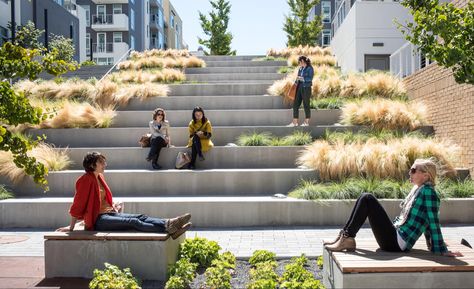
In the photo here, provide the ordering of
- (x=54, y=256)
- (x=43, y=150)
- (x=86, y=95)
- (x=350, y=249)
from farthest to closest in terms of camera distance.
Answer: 1. (x=86, y=95)
2. (x=43, y=150)
3. (x=54, y=256)
4. (x=350, y=249)

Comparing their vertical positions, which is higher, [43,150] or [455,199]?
[43,150]

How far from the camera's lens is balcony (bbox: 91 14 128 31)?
148 ft

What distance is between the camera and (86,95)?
45.8ft

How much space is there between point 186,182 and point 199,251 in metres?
3.66

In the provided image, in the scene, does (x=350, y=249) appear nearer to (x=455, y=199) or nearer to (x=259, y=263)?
(x=259, y=263)

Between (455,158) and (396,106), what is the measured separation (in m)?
2.42

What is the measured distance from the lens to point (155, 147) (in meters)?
10.0

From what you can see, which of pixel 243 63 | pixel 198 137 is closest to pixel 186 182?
pixel 198 137

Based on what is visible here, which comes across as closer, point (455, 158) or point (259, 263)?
point (259, 263)

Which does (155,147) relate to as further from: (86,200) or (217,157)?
(86,200)

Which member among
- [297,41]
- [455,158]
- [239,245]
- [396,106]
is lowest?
[239,245]

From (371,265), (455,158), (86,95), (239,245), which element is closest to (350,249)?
(371,265)

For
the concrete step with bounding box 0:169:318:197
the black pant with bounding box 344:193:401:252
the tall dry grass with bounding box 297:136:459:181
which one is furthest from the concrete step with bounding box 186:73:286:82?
the black pant with bounding box 344:193:401:252

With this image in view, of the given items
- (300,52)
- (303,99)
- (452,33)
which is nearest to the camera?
(452,33)
